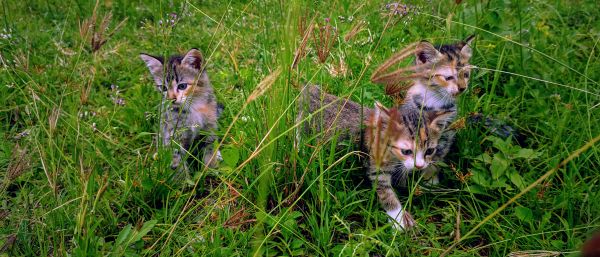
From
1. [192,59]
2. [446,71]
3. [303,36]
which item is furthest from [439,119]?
[192,59]

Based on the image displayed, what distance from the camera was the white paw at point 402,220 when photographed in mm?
2641

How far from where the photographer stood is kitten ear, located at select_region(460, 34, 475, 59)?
12.0 ft

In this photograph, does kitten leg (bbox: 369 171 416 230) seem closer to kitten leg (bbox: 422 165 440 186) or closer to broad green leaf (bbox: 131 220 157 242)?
kitten leg (bbox: 422 165 440 186)

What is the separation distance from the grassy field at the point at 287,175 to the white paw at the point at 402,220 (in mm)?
52

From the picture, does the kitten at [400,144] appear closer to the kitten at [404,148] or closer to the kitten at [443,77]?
the kitten at [404,148]

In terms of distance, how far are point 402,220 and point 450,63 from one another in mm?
1480

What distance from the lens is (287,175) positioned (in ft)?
9.35

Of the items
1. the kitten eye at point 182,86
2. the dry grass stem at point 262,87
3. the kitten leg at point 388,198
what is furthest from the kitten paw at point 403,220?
the kitten eye at point 182,86

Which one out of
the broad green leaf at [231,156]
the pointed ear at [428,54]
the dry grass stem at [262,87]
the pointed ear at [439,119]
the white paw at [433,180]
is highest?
the dry grass stem at [262,87]

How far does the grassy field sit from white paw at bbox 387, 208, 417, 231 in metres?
0.05

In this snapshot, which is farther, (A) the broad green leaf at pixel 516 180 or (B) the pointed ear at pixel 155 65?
(B) the pointed ear at pixel 155 65

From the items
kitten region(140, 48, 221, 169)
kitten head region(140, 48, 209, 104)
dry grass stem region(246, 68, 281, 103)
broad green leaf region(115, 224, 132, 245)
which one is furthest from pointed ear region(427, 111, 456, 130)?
broad green leaf region(115, 224, 132, 245)

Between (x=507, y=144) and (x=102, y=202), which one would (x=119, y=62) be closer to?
(x=102, y=202)

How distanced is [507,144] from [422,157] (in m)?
0.63
